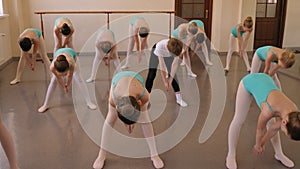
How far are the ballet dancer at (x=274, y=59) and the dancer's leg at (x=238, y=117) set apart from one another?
3.24 ft

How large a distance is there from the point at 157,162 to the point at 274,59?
5.73 feet

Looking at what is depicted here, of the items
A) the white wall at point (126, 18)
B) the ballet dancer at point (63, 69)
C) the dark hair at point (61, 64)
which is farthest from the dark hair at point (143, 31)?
the dark hair at point (61, 64)

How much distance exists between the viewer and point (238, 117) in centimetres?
255

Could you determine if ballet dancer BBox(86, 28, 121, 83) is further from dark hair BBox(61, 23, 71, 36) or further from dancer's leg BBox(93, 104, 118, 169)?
dancer's leg BBox(93, 104, 118, 169)

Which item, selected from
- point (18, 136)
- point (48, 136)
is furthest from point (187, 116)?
point (18, 136)

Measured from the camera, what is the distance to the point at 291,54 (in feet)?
10.8

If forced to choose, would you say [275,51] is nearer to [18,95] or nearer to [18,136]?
[18,136]

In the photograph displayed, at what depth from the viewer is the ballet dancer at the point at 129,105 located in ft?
7.05

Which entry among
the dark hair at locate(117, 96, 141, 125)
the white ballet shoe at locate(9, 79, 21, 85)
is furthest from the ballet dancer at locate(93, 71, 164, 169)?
the white ballet shoe at locate(9, 79, 21, 85)

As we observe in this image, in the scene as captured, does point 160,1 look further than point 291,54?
Yes

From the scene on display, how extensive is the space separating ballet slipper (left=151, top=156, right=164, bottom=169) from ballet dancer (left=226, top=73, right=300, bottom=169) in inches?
22.0

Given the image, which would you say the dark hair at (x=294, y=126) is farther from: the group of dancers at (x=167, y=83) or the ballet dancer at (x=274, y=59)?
the ballet dancer at (x=274, y=59)

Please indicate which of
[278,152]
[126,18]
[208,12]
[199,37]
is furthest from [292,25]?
[278,152]

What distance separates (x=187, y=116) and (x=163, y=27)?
13.8ft
